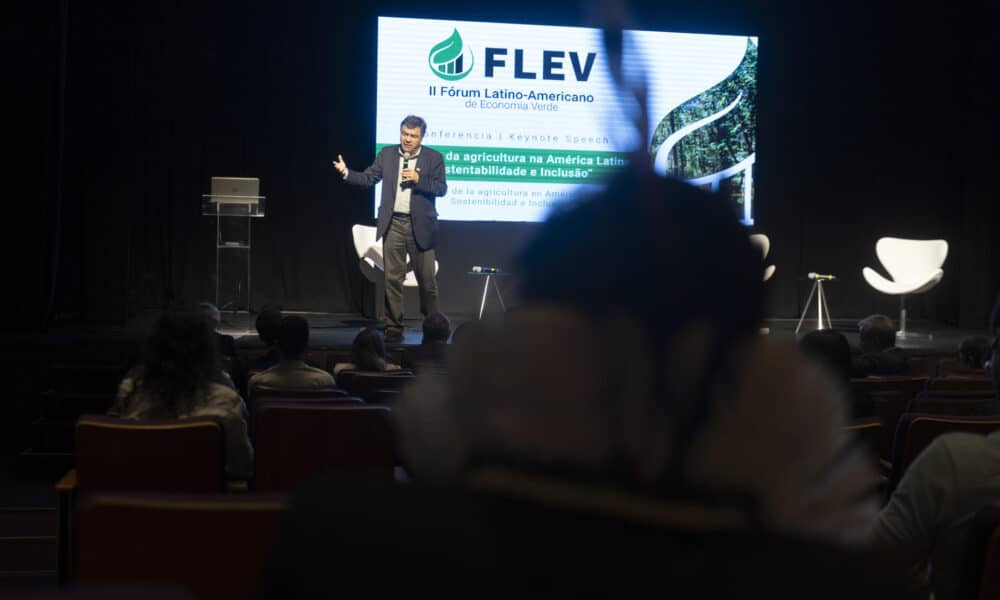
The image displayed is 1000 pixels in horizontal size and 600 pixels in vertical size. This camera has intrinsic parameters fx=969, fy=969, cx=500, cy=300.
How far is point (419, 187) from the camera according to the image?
7105 millimetres

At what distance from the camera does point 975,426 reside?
97.9 inches

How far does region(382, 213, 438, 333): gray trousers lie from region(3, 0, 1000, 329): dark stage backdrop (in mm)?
1941

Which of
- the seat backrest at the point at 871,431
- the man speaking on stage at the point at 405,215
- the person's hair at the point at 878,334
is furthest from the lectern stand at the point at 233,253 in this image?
the seat backrest at the point at 871,431

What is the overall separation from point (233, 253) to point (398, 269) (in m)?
1.66

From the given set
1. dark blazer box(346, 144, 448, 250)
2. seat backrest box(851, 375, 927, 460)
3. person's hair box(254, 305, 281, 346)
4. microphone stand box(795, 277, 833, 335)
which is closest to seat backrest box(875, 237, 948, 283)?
microphone stand box(795, 277, 833, 335)

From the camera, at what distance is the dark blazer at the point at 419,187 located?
7156mm

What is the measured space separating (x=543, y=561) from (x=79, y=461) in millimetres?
2111

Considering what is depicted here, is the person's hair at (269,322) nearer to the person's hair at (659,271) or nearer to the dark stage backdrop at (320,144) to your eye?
the dark stage backdrop at (320,144)

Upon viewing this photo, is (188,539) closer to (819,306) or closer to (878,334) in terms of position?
(878,334)

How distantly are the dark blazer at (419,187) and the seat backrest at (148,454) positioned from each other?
481cm

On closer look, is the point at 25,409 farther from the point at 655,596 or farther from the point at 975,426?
the point at 655,596

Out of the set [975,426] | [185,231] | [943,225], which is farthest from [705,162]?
[975,426]

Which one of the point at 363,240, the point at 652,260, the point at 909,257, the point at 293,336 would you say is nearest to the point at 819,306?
the point at 909,257

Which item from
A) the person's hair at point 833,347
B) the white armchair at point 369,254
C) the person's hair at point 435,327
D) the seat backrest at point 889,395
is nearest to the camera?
the person's hair at point 833,347
